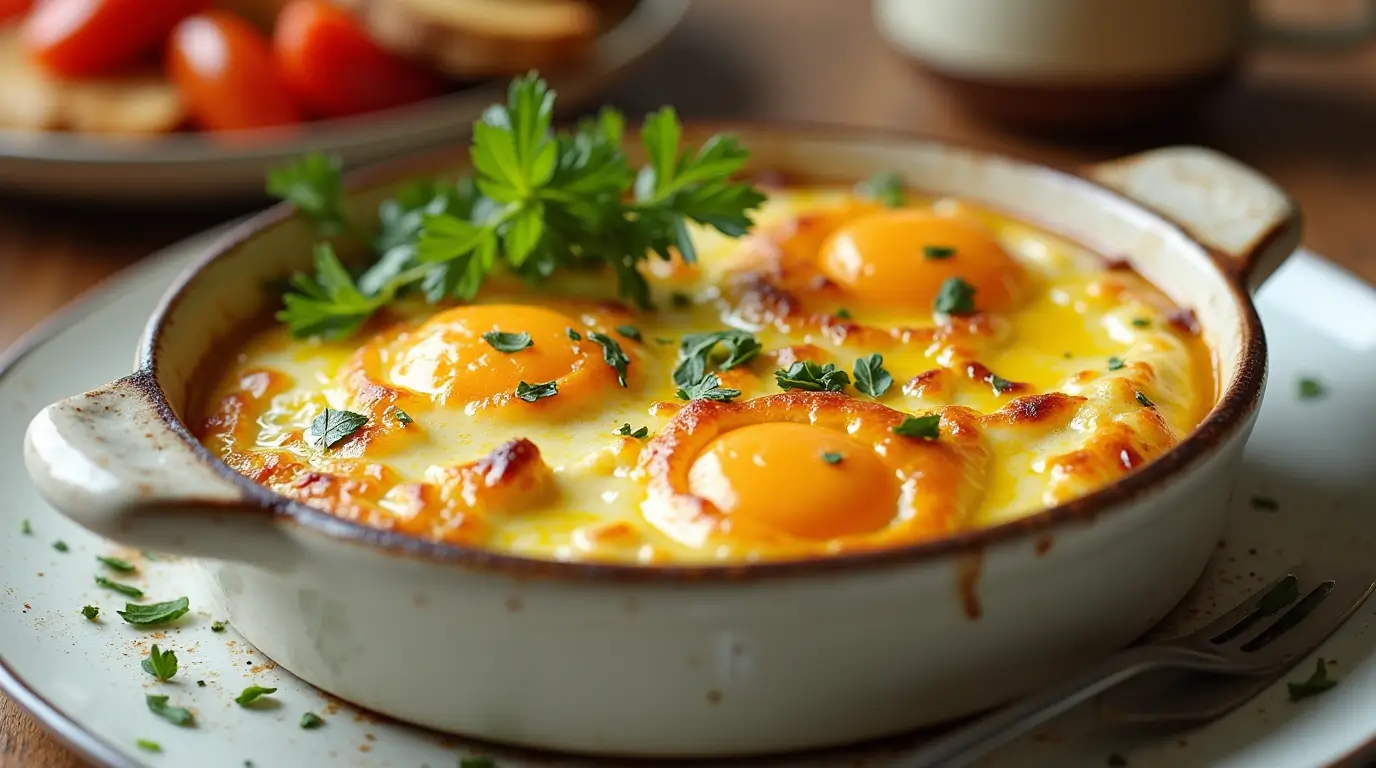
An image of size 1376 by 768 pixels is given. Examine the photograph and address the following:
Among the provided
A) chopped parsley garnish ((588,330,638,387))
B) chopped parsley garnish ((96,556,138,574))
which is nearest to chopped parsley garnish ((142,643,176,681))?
chopped parsley garnish ((96,556,138,574))

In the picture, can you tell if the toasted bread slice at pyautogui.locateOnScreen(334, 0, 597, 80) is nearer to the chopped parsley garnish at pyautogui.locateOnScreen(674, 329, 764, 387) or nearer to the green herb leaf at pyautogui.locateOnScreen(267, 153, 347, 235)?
the green herb leaf at pyautogui.locateOnScreen(267, 153, 347, 235)

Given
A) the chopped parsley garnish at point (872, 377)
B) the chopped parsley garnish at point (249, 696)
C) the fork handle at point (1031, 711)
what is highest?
the chopped parsley garnish at point (872, 377)

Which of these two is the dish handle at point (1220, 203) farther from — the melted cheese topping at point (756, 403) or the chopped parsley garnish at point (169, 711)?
the chopped parsley garnish at point (169, 711)

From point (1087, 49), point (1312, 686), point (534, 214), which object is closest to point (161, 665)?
point (534, 214)

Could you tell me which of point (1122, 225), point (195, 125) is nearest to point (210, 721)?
point (1122, 225)

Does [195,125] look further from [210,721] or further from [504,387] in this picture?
[210,721]

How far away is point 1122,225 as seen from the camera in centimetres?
338

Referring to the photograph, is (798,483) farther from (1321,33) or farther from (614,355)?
(1321,33)

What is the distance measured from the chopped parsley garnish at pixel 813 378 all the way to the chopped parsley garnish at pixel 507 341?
51 cm

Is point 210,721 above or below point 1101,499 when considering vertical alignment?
below

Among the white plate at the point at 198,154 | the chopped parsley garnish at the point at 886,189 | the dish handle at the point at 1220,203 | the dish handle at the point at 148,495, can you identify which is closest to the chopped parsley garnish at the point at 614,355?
the dish handle at the point at 148,495

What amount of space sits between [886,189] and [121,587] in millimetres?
2104

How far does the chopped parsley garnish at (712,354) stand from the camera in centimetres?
285

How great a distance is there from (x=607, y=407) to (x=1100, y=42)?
2788 millimetres
